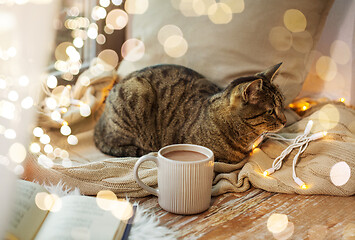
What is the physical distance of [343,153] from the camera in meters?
1.12

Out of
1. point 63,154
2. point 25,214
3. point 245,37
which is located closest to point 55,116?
point 63,154

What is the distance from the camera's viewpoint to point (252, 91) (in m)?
1.19

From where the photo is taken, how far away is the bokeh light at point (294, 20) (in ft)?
4.73

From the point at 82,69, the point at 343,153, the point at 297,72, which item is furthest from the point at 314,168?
the point at 82,69

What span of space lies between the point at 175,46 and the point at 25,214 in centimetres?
96

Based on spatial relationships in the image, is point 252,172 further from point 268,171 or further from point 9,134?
point 9,134

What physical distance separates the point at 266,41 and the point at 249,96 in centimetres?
36

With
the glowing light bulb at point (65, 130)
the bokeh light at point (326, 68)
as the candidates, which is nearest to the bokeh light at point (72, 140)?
the glowing light bulb at point (65, 130)

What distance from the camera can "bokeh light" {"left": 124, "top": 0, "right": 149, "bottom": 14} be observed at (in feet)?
5.60

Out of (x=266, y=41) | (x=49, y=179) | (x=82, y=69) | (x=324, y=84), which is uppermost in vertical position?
(x=266, y=41)

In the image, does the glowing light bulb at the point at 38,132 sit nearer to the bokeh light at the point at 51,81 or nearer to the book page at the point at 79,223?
the bokeh light at the point at 51,81

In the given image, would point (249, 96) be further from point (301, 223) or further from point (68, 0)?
point (68, 0)

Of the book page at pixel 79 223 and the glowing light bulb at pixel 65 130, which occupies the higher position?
the book page at pixel 79 223

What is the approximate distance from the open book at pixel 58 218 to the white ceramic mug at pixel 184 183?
0.12 m
